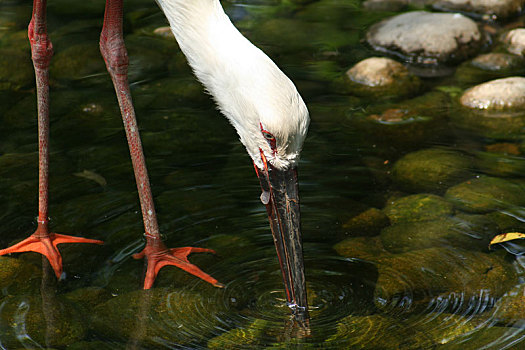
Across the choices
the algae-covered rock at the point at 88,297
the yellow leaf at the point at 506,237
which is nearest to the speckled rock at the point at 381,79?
the yellow leaf at the point at 506,237

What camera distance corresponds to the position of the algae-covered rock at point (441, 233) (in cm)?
393

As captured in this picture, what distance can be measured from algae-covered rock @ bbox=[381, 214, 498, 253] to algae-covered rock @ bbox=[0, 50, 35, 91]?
3.40 metres

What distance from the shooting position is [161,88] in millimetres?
5863

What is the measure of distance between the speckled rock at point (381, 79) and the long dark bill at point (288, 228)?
8.62ft

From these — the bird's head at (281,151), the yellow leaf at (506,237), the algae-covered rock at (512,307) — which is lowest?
the yellow leaf at (506,237)

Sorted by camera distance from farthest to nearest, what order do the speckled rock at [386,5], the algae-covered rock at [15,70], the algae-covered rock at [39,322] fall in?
the speckled rock at [386,5], the algae-covered rock at [15,70], the algae-covered rock at [39,322]

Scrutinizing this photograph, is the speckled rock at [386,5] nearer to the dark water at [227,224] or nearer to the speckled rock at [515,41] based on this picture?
the dark water at [227,224]

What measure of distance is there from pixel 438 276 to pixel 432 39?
3.23 metres

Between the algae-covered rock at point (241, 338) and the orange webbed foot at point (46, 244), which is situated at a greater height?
the orange webbed foot at point (46, 244)

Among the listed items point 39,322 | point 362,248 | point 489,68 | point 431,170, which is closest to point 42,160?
point 39,322

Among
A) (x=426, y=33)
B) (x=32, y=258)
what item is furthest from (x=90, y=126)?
(x=426, y=33)

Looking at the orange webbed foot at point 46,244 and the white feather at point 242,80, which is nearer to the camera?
the white feather at point 242,80

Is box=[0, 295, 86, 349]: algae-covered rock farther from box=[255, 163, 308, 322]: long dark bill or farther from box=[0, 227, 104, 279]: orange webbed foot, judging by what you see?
box=[255, 163, 308, 322]: long dark bill

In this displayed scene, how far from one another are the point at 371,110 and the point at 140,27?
277cm
